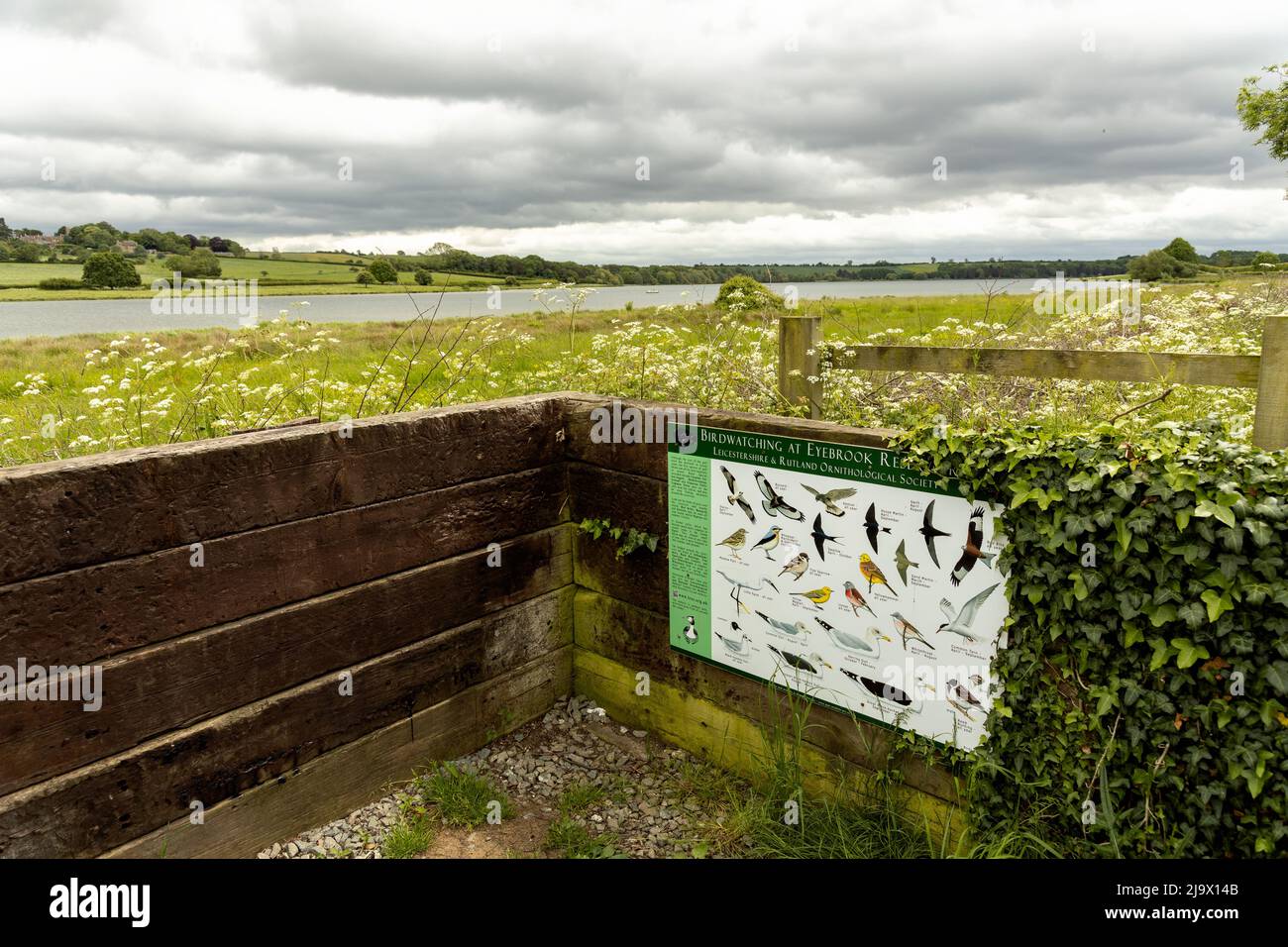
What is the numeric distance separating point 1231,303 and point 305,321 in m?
12.3

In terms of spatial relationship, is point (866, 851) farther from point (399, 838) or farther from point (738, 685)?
point (399, 838)

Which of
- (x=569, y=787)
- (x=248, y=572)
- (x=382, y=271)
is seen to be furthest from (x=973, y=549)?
(x=382, y=271)

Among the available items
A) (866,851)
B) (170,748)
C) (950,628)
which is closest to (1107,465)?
(950,628)

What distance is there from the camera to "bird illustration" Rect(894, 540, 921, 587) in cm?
333

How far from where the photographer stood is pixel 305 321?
5797 millimetres

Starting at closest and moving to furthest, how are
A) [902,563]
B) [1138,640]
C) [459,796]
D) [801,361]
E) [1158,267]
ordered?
[1138,640] → [902,563] → [459,796] → [801,361] → [1158,267]

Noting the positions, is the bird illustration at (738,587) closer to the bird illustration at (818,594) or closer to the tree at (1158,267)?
the bird illustration at (818,594)

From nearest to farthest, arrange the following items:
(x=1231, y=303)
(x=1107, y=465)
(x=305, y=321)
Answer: (x=1107, y=465)
(x=305, y=321)
(x=1231, y=303)

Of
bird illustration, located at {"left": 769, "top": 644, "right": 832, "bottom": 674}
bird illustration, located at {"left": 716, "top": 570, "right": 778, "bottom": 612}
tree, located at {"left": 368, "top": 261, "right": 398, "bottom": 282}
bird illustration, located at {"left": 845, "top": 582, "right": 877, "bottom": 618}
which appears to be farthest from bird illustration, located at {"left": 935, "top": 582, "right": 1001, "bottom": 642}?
tree, located at {"left": 368, "top": 261, "right": 398, "bottom": 282}

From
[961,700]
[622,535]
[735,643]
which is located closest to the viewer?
[961,700]

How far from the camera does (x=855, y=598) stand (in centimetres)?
355

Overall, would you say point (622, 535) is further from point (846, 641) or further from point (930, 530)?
point (930, 530)

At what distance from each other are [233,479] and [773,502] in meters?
2.38

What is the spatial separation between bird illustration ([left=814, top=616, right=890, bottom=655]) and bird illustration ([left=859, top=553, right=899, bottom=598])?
0.23 meters
